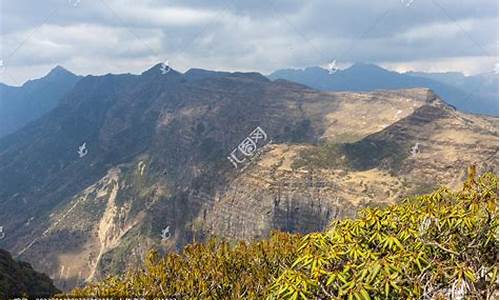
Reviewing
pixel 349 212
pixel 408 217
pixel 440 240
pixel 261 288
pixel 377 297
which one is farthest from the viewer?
pixel 349 212

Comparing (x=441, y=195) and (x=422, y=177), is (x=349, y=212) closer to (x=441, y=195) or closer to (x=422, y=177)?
(x=422, y=177)

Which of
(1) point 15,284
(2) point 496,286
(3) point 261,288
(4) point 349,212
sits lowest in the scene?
(4) point 349,212

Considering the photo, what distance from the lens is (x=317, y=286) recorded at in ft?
37.2

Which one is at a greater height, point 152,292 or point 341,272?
point 341,272

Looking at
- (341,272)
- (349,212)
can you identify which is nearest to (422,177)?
(349,212)

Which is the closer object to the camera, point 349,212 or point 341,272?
point 341,272

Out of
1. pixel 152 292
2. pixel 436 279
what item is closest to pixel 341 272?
pixel 436 279

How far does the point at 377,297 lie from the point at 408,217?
3792 mm

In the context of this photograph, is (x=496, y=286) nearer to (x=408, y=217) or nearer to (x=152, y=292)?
(x=408, y=217)

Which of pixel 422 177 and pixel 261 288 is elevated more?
pixel 261 288

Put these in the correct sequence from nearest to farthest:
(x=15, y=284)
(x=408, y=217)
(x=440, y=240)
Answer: (x=440, y=240), (x=408, y=217), (x=15, y=284)

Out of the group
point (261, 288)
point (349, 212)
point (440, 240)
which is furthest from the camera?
point (349, 212)

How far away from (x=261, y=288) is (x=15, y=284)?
175ft

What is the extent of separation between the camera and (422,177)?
199250 mm
